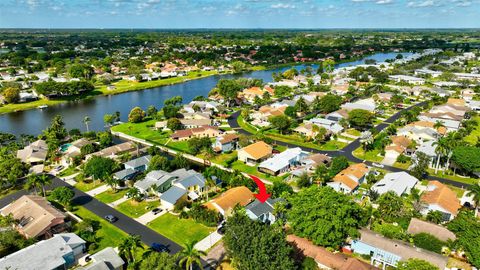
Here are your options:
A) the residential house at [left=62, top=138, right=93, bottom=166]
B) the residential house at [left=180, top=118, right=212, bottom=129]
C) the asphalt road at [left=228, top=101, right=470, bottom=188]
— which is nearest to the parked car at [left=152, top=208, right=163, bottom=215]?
the residential house at [left=62, top=138, right=93, bottom=166]

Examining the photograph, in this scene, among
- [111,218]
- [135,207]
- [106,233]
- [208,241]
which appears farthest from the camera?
[135,207]

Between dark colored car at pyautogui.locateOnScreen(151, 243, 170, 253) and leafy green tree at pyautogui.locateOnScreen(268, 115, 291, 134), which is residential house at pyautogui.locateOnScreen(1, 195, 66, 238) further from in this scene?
leafy green tree at pyautogui.locateOnScreen(268, 115, 291, 134)

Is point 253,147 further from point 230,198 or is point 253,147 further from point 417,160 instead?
point 417,160

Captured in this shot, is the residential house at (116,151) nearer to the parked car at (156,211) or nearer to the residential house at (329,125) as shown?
the parked car at (156,211)

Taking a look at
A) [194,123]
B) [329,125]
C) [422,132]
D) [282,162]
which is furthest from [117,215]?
[422,132]

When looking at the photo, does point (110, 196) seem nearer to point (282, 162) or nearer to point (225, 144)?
point (225, 144)
